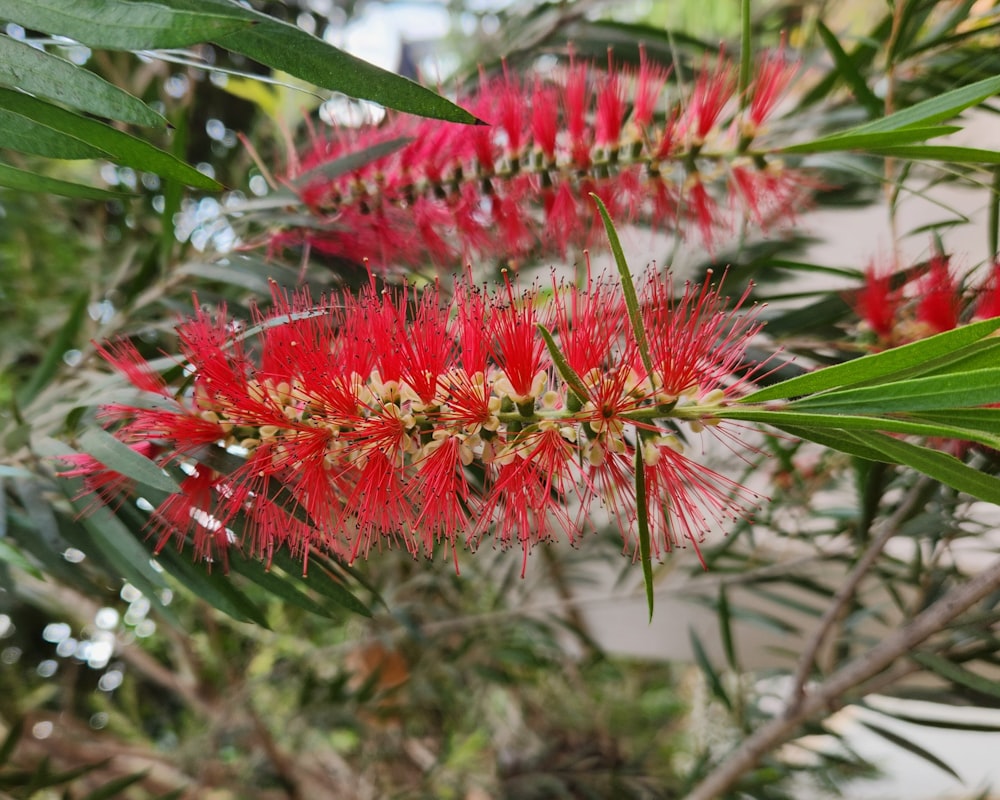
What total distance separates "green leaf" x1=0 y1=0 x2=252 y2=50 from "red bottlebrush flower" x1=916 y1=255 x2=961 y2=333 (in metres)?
0.54

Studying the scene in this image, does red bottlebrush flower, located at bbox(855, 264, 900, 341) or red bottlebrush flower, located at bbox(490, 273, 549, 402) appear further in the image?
red bottlebrush flower, located at bbox(855, 264, 900, 341)

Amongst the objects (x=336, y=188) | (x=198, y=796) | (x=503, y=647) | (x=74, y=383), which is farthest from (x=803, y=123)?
(x=198, y=796)

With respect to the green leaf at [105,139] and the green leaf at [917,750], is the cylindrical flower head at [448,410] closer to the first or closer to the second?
the green leaf at [105,139]

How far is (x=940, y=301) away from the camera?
0.59 metres

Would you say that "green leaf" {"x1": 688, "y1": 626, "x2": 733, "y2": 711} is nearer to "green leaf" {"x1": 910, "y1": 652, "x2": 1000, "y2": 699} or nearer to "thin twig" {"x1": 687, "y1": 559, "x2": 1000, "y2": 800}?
"thin twig" {"x1": 687, "y1": 559, "x2": 1000, "y2": 800}

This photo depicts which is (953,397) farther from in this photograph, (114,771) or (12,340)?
(114,771)

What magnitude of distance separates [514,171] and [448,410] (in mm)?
325

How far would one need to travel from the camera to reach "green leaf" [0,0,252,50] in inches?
12.9

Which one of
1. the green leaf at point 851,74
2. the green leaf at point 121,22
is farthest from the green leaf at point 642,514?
the green leaf at point 851,74

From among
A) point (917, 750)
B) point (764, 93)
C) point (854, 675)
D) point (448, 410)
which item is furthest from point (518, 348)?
point (917, 750)

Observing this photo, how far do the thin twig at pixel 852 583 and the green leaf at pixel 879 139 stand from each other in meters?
0.32

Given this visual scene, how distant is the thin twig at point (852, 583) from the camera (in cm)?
66

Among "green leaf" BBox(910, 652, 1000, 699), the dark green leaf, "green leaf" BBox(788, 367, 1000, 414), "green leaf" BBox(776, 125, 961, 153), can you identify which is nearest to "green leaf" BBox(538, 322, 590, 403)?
"green leaf" BBox(788, 367, 1000, 414)

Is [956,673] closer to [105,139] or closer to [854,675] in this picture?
[854,675]
